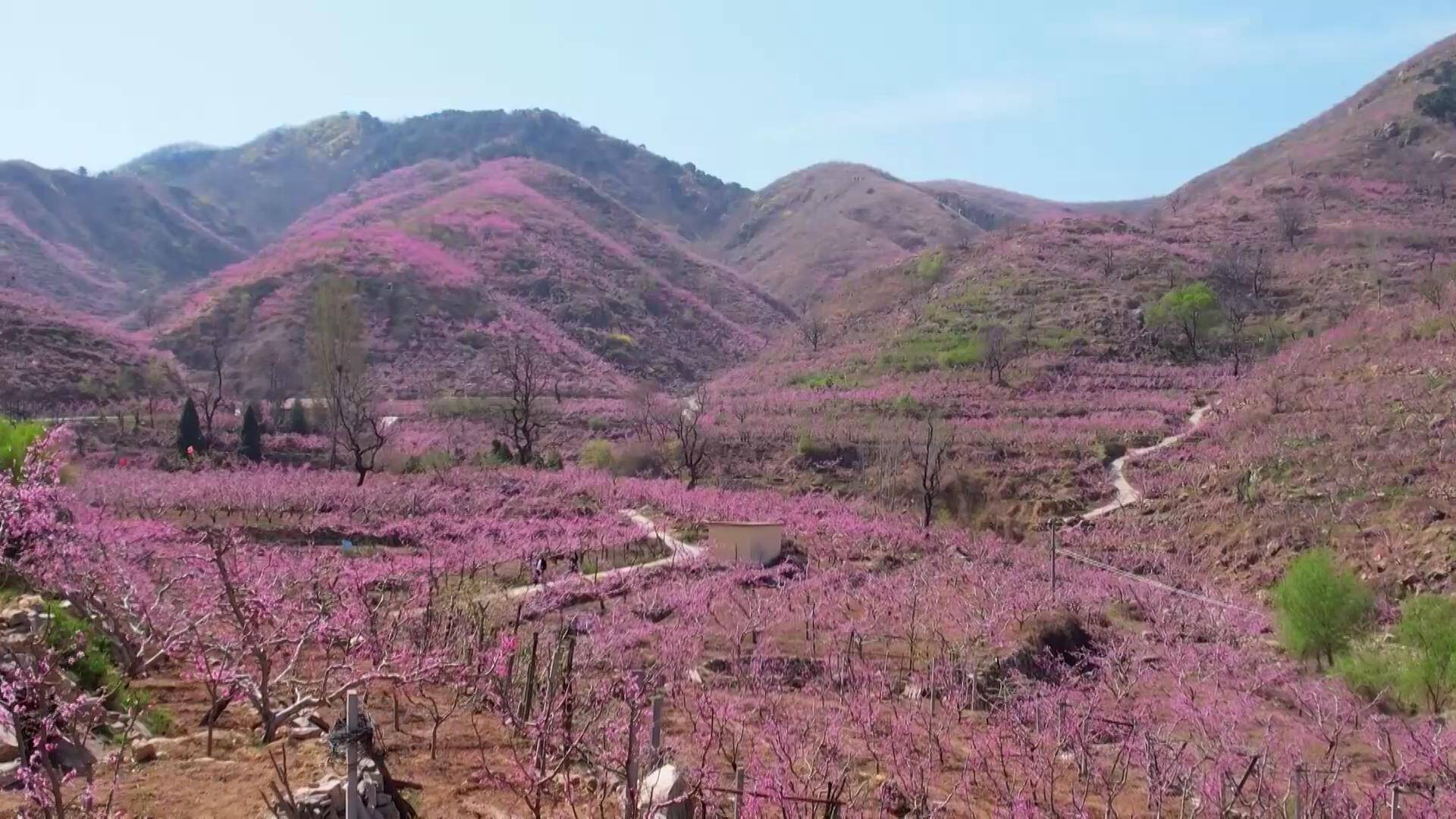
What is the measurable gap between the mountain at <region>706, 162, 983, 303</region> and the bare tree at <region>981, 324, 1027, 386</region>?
37.3m

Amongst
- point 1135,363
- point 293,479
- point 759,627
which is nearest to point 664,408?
point 293,479

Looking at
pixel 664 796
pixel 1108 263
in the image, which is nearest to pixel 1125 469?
pixel 664 796

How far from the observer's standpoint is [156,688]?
32.3 feet

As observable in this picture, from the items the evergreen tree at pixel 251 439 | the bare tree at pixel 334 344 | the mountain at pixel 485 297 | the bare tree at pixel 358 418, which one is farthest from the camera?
the mountain at pixel 485 297

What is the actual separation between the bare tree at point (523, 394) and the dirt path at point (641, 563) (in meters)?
9.83

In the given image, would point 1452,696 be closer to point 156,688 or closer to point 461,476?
point 156,688

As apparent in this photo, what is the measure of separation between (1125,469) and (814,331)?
113ft

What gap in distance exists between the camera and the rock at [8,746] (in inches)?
292

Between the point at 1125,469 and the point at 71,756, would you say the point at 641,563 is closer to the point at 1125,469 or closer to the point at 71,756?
the point at 71,756

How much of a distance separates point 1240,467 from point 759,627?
1894cm

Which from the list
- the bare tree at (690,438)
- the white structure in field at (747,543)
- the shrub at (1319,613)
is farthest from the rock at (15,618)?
the bare tree at (690,438)

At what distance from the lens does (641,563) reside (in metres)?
23.4

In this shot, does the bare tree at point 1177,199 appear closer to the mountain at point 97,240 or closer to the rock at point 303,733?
the mountain at point 97,240

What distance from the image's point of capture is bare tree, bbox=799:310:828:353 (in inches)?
2542
